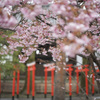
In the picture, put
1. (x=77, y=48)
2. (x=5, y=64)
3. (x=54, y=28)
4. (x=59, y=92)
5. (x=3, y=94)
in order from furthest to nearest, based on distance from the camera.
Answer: (x=3, y=94)
(x=5, y=64)
(x=59, y=92)
(x=54, y=28)
(x=77, y=48)

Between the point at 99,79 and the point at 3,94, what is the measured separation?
10.0m

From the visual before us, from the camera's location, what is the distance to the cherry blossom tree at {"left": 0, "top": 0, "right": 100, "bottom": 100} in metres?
1.46

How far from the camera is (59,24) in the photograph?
2.03 meters

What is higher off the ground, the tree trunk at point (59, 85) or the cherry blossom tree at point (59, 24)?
the cherry blossom tree at point (59, 24)

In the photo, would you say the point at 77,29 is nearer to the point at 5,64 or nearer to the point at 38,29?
the point at 38,29

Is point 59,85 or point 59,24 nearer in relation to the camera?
point 59,24

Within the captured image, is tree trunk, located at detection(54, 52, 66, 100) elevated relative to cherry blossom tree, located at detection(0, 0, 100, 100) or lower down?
lower down

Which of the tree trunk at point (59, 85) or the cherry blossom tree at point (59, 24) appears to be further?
the tree trunk at point (59, 85)

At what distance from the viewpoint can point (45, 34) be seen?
3.67m

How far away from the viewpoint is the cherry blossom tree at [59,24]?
1464mm

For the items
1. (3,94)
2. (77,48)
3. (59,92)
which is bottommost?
(3,94)

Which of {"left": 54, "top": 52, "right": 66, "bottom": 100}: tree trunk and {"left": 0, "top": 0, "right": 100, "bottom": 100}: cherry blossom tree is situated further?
{"left": 54, "top": 52, "right": 66, "bottom": 100}: tree trunk

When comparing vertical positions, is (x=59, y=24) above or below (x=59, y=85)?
above

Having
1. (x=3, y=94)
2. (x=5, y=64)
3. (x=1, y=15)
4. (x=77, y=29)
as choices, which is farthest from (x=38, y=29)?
(x=3, y=94)
